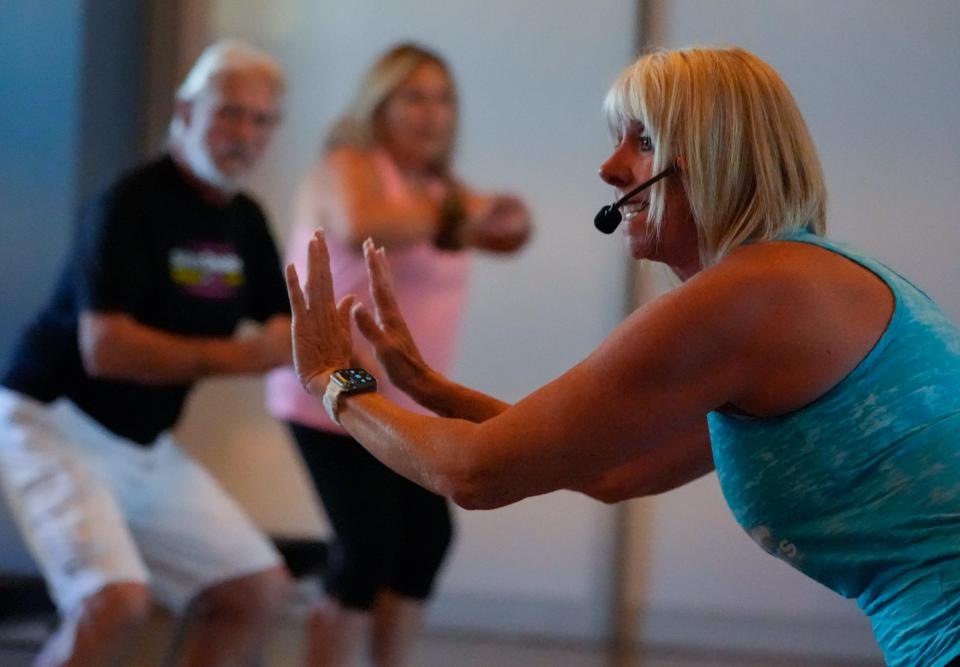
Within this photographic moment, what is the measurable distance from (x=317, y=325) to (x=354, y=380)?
Result: 89 mm

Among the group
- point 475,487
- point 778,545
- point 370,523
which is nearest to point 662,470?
point 778,545

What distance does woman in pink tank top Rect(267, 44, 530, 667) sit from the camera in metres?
2.57

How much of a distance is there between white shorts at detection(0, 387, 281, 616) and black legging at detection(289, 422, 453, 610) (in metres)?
0.16

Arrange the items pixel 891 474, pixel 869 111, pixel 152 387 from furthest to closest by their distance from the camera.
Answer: pixel 869 111 → pixel 152 387 → pixel 891 474

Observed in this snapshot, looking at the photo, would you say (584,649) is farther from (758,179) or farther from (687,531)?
(758,179)

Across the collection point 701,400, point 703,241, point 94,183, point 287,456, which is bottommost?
point 287,456

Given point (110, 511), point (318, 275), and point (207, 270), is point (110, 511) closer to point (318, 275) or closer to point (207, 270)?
point (207, 270)

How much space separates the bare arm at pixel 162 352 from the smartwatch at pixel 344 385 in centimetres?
105

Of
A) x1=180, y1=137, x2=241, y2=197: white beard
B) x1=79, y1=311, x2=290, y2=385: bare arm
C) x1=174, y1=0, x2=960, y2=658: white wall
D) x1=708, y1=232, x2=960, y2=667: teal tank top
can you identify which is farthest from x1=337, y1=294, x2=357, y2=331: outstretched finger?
x1=174, y1=0, x2=960, y2=658: white wall

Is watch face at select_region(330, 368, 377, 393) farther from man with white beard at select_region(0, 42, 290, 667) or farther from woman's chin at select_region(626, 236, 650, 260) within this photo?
man with white beard at select_region(0, 42, 290, 667)

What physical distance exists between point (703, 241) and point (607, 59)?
2.36 metres

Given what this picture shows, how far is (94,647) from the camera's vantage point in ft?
7.53

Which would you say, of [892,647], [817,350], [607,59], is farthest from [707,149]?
[607,59]

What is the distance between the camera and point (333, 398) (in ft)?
4.61
